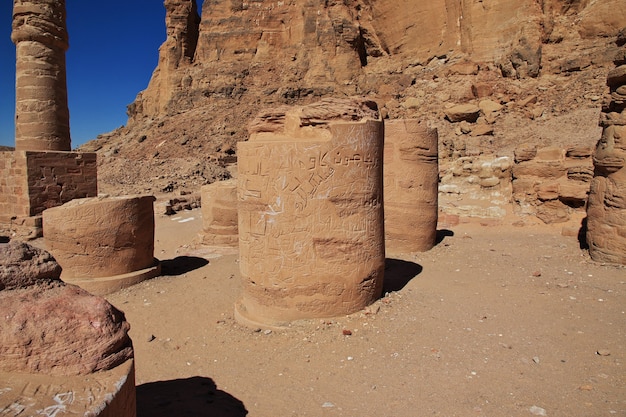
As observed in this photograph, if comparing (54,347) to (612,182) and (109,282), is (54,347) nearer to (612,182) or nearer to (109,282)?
(109,282)

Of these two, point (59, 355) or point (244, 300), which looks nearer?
point (59, 355)

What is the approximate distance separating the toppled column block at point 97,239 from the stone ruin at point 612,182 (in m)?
6.86

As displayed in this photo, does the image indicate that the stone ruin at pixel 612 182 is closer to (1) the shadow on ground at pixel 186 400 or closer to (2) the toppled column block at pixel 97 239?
(1) the shadow on ground at pixel 186 400

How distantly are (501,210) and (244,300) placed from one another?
7446mm

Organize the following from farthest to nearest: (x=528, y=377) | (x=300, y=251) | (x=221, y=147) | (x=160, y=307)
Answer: (x=221, y=147), (x=160, y=307), (x=300, y=251), (x=528, y=377)

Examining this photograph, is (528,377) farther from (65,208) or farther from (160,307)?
(65,208)

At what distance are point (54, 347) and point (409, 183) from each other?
245 inches

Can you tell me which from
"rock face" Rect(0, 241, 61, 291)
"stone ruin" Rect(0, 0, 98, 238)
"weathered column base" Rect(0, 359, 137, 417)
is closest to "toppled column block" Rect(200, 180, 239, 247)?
"stone ruin" Rect(0, 0, 98, 238)

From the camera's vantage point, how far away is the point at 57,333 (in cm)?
212

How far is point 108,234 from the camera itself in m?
6.27

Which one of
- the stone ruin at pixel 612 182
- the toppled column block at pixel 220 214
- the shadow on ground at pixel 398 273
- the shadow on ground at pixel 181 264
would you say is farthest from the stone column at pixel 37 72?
the stone ruin at pixel 612 182

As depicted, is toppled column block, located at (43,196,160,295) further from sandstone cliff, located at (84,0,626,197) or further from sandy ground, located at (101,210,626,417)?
sandstone cliff, located at (84,0,626,197)

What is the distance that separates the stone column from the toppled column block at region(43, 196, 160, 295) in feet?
16.8

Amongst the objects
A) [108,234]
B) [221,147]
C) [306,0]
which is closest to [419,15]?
[306,0]
